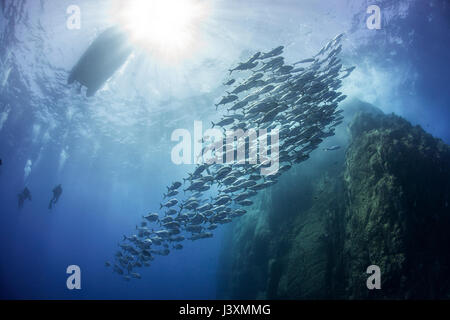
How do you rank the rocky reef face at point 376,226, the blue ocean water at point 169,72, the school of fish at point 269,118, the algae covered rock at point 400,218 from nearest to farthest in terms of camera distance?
the algae covered rock at point 400,218 → the rocky reef face at point 376,226 → the school of fish at point 269,118 → the blue ocean water at point 169,72

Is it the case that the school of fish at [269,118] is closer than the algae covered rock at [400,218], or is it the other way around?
the algae covered rock at [400,218]

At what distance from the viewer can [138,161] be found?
35.3 meters

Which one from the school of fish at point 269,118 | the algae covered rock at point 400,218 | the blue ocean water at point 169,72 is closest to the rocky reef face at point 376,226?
the algae covered rock at point 400,218

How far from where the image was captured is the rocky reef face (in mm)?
6789

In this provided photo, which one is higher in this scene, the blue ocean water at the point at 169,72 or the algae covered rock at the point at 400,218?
the blue ocean water at the point at 169,72

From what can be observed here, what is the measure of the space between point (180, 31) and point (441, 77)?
864 inches

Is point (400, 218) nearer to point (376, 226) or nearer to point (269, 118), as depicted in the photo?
point (376, 226)

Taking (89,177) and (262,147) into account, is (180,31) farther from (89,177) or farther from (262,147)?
(89,177)

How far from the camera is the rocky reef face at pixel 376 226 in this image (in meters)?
6.79

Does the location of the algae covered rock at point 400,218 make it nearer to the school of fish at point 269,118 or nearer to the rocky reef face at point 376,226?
the rocky reef face at point 376,226

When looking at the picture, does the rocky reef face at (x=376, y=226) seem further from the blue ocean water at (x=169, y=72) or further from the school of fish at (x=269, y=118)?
the blue ocean water at (x=169, y=72)

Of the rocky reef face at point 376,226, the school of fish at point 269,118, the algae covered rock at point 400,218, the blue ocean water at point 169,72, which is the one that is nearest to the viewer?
the algae covered rock at point 400,218

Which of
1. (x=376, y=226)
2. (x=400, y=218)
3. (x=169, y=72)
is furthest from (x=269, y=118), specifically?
(x=169, y=72)

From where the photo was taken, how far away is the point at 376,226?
7273 millimetres
